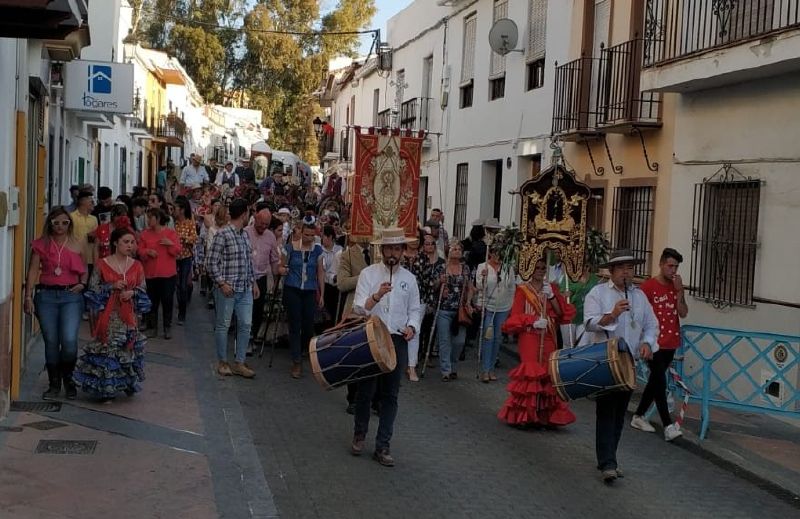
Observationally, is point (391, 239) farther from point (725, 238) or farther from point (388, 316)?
point (725, 238)

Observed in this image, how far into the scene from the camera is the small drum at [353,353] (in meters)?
7.44

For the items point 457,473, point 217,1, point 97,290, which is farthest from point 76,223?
point 217,1

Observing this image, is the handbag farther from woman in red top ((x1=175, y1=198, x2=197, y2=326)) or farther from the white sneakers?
woman in red top ((x1=175, y1=198, x2=197, y2=326))

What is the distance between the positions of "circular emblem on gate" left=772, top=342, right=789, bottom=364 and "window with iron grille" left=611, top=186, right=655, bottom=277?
164 inches

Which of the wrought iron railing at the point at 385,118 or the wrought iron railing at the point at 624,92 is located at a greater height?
the wrought iron railing at the point at 385,118

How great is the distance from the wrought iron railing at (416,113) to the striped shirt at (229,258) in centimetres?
1445

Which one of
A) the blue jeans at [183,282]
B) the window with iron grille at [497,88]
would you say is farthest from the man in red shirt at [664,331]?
the window with iron grille at [497,88]

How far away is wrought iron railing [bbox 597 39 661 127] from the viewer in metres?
13.5

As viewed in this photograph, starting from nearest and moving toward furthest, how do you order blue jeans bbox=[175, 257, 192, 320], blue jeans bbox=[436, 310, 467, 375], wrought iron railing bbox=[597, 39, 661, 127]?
1. blue jeans bbox=[436, 310, 467, 375]
2. wrought iron railing bbox=[597, 39, 661, 127]
3. blue jeans bbox=[175, 257, 192, 320]

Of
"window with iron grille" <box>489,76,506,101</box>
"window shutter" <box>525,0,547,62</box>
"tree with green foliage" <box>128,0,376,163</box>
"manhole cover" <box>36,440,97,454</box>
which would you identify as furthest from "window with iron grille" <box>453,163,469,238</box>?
"tree with green foliage" <box>128,0,376,163</box>

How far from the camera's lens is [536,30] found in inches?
→ 709

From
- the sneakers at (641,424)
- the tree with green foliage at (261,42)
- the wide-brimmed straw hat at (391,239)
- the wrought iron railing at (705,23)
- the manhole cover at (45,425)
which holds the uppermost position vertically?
the tree with green foliage at (261,42)

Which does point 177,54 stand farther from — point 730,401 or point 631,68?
point 730,401

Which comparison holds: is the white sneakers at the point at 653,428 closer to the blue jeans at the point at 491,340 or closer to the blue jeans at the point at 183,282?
the blue jeans at the point at 491,340
